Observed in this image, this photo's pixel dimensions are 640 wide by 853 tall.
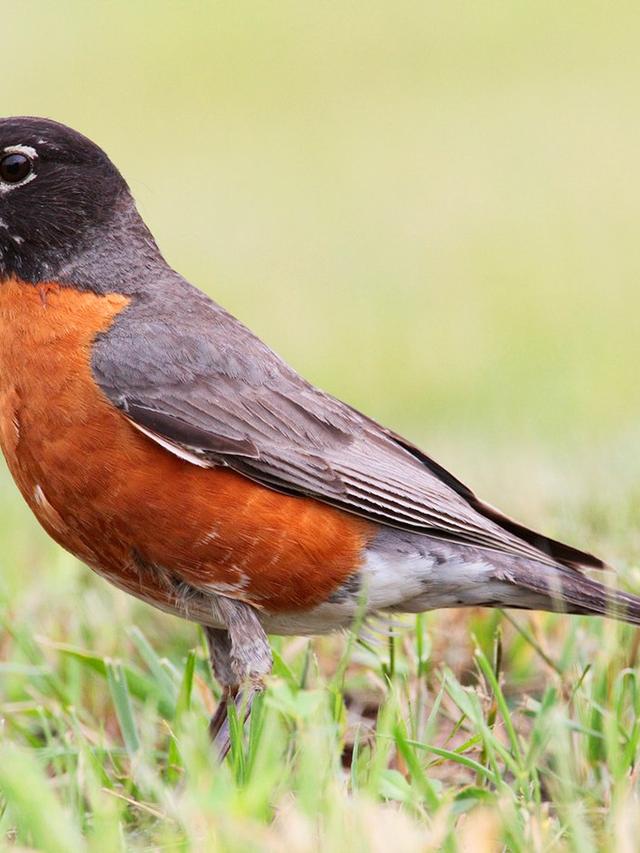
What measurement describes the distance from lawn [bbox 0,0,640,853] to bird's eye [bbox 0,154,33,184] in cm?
139

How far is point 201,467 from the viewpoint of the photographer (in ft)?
13.6

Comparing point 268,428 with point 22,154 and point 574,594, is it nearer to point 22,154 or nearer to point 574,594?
point 574,594

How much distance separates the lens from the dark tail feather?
13.5 feet

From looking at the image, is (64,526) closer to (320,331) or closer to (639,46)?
(320,331)

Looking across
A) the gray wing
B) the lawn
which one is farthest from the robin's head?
the lawn

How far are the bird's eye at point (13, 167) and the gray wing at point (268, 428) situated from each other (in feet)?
1.96

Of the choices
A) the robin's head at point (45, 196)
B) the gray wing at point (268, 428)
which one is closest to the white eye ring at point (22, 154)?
the robin's head at point (45, 196)

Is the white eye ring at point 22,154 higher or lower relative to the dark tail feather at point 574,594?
higher

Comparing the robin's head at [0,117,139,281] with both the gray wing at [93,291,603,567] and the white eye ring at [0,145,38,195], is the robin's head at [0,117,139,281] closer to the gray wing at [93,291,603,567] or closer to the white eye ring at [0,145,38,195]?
the white eye ring at [0,145,38,195]

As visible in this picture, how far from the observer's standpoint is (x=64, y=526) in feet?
13.5

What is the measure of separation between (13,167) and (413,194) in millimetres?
12492

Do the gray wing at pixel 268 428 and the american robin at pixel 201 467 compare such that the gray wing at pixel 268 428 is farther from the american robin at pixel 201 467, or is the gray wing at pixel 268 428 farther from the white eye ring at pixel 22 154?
the white eye ring at pixel 22 154

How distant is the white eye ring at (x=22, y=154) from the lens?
470 centimetres

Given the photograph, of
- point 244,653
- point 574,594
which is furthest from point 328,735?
point 574,594
